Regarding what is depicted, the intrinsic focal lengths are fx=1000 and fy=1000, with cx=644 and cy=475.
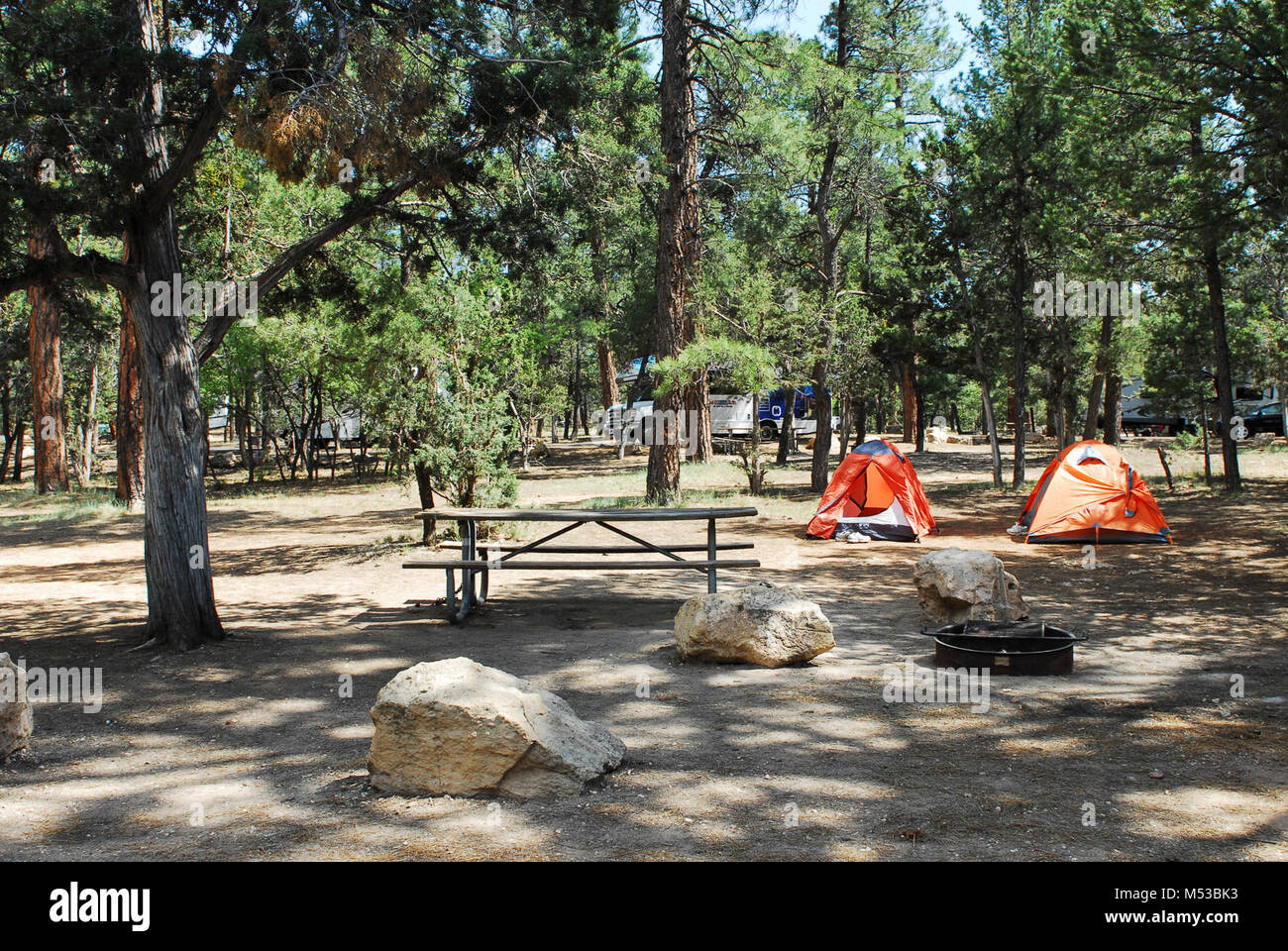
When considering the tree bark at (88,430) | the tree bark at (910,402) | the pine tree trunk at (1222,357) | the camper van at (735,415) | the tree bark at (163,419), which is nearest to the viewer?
the tree bark at (163,419)

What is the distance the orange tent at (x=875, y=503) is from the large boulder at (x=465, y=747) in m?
10.1

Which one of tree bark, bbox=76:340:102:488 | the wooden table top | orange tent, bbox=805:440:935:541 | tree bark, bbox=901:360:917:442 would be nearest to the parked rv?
tree bark, bbox=901:360:917:442

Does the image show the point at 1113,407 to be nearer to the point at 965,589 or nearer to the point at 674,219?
the point at 674,219

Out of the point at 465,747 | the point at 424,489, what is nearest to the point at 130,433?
the point at 424,489

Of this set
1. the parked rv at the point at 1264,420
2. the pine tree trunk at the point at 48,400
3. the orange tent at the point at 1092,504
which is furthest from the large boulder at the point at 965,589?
the parked rv at the point at 1264,420

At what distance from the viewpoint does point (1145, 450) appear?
2959cm

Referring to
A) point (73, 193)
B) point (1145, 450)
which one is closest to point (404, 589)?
point (73, 193)

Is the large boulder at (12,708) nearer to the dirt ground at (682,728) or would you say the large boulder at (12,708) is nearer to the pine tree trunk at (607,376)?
the dirt ground at (682,728)

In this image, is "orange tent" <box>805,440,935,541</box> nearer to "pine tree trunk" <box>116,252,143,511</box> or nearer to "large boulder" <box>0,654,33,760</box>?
"large boulder" <box>0,654,33,760</box>

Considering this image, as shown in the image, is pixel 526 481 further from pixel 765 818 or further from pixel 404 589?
pixel 765 818

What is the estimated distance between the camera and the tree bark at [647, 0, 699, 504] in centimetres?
1672

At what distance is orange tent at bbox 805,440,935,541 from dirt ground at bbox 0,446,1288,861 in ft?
7.06

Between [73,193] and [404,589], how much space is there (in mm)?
4816

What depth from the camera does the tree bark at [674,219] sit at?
1672 centimetres
